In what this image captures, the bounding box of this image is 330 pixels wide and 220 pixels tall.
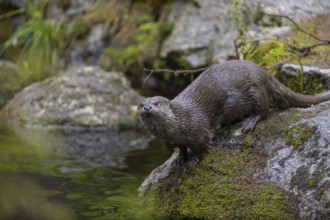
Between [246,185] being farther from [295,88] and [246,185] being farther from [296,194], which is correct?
[295,88]

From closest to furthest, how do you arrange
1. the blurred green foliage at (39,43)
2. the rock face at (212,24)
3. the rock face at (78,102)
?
the rock face at (212,24), the rock face at (78,102), the blurred green foliage at (39,43)

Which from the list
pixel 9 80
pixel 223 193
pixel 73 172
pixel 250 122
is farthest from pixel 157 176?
pixel 9 80

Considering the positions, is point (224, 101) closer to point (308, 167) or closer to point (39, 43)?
point (308, 167)

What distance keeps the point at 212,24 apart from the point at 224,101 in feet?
14.2

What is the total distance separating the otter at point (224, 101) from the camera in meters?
3.75

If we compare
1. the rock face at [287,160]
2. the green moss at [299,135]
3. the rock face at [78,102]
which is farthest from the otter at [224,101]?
the rock face at [78,102]

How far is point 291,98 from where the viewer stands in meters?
4.02

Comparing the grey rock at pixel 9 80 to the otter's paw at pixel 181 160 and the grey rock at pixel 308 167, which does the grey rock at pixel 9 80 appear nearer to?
the otter's paw at pixel 181 160

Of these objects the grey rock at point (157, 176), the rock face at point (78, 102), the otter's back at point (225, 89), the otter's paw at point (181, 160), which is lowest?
the rock face at point (78, 102)

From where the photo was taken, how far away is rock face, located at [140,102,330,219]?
321 centimetres

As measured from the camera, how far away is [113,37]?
9.83 meters

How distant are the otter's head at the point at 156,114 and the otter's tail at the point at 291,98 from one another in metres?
0.91

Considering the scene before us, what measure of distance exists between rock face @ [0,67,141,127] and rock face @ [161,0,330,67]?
41.8 inches

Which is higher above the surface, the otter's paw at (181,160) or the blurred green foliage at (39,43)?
the otter's paw at (181,160)
